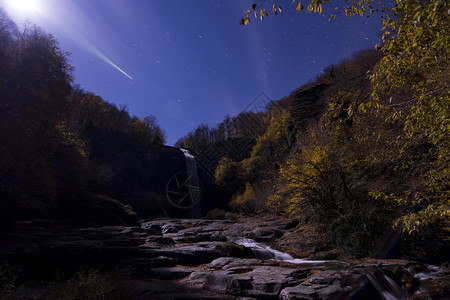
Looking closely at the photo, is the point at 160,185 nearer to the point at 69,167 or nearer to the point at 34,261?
the point at 69,167

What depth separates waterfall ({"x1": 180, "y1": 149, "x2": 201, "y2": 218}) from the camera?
41.8 m

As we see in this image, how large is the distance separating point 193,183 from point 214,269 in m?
36.5

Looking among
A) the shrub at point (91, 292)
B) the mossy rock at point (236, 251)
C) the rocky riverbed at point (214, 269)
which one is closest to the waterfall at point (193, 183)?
the rocky riverbed at point (214, 269)

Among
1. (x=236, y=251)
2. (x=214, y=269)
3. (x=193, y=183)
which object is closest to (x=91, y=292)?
(x=214, y=269)

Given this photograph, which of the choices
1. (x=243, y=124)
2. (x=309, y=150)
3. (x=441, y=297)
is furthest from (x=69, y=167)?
(x=243, y=124)

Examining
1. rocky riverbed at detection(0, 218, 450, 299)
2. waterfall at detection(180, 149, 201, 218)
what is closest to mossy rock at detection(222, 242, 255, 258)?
rocky riverbed at detection(0, 218, 450, 299)

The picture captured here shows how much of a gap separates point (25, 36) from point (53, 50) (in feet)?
4.60

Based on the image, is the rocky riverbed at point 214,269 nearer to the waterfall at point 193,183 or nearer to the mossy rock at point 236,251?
the mossy rock at point 236,251

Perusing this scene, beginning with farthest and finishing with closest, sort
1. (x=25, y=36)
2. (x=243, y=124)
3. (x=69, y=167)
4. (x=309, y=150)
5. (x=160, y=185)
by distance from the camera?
1. (x=243, y=124)
2. (x=160, y=185)
3. (x=69, y=167)
4. (x=25, y=36)
5. (x=309, y=150)

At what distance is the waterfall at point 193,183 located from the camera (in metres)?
41.8

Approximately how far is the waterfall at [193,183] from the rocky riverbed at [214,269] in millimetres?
27914

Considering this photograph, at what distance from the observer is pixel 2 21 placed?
1318cm

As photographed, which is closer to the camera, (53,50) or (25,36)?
(25,36)

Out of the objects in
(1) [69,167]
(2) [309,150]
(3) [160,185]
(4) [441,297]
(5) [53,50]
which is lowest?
(4) [441,297]
